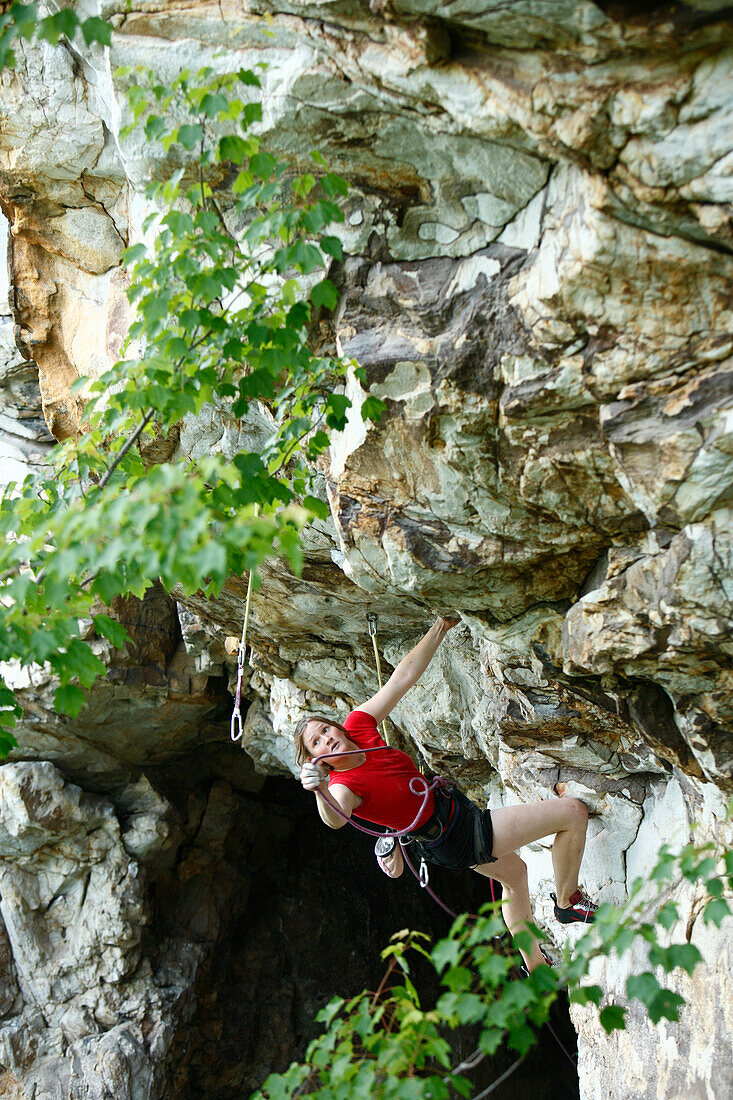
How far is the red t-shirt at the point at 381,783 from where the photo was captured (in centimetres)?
329

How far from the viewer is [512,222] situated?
2.62 m

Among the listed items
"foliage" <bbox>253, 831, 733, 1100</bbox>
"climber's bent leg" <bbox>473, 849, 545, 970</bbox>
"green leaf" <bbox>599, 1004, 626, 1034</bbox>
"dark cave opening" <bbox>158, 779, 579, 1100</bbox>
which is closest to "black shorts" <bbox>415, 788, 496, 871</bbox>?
"climber's bent leg" <bbox>473, 849, 545, 970</bbox>

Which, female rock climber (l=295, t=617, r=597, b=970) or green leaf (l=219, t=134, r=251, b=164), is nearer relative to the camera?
green leaf (l=219, t=134, r=251, b=164)

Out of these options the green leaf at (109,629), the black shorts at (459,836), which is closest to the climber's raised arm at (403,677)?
the black shorts at (459,836)

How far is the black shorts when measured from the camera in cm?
346

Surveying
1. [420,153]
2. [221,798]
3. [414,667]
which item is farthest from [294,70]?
[221,798]

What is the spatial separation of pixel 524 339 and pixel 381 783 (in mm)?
1839

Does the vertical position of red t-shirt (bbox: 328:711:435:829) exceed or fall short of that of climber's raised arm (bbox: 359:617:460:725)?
it falls short

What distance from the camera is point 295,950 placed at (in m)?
9.38

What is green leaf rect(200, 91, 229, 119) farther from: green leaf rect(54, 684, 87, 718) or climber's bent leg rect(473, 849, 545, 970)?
climber's bent leg rect(473, 849, 545, 970)

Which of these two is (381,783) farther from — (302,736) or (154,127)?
(154,127)

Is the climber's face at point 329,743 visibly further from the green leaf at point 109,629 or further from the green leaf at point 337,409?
the green leaf at point 337,409

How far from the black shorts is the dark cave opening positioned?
5.68m

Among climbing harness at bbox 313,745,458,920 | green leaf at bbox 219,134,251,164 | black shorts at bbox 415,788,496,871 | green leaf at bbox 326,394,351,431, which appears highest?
green leaf at bbox 219,134,251,164
